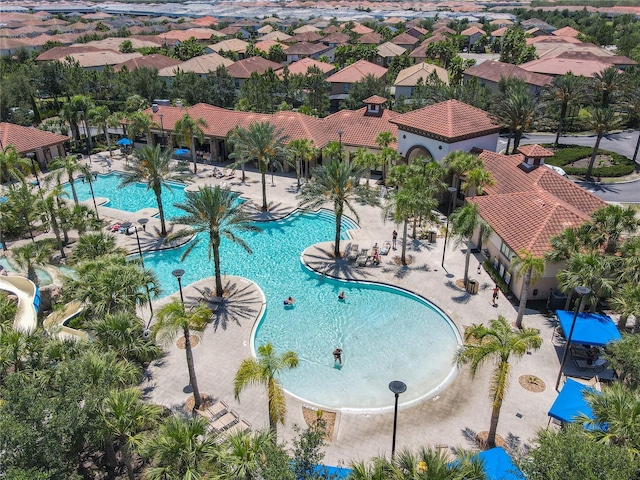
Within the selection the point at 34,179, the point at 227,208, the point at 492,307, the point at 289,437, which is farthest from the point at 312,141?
the point at 289,437

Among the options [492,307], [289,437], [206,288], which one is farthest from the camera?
[206,288]

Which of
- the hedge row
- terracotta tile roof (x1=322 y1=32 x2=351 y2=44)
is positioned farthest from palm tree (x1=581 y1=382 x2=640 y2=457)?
terracotta tile roof (x1=322 y1=32 x2=351 y2=44)

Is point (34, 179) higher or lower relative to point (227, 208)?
lower

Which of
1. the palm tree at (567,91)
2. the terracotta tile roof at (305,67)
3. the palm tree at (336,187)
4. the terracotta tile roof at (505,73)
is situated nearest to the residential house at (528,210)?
the palm tree at (336,187)

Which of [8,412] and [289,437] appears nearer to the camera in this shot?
[8,412]

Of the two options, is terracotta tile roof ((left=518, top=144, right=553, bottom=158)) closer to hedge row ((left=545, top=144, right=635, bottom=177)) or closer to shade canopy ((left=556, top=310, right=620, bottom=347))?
hedge row ((left=545, top=144, right=635, bottom=177))

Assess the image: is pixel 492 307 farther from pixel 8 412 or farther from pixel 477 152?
pixel 8 412

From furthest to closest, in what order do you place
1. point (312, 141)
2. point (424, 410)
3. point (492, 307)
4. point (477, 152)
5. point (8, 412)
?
point (312, 141) → point (477, 152) → point (492, 307) → point (424, 410) → point (8, 412)

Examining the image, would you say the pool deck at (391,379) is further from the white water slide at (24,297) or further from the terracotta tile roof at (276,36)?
the terracotta tile roof at (276,36)

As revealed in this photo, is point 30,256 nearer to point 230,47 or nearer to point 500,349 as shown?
point 500,349
